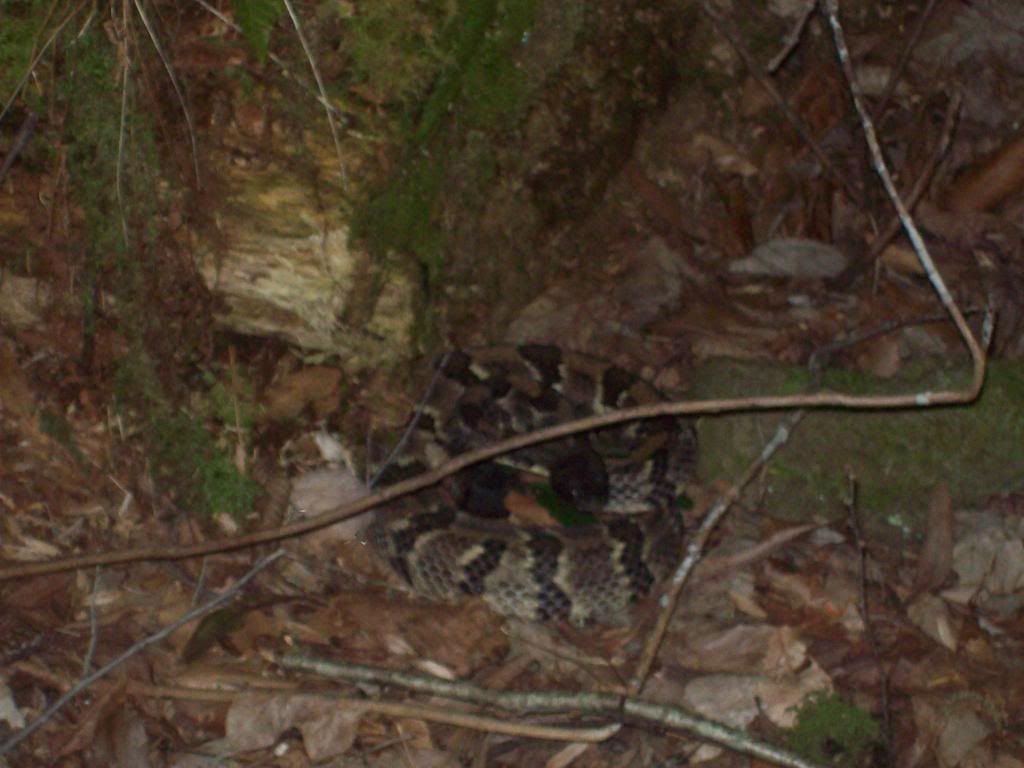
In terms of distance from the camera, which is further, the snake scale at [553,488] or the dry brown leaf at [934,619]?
the snake scale at [553,488]

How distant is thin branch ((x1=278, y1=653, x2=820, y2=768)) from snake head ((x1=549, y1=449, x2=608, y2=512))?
125 centimetres

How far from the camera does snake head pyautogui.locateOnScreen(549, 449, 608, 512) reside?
5.12 metres

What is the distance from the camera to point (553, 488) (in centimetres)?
520

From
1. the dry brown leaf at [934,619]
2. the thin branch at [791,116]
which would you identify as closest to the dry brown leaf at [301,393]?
the dry brown leaf at [934,619]

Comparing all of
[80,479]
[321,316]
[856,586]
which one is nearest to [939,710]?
[856,586]

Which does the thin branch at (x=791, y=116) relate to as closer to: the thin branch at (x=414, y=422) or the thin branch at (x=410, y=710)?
the thin branch at (x=414, y=422)

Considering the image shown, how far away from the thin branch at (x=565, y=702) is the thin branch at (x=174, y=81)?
1640 mm

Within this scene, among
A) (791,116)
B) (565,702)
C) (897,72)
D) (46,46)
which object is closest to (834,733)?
(565,702)

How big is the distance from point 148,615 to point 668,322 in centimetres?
275

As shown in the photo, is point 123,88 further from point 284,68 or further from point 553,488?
point 553,488

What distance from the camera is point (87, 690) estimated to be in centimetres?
399

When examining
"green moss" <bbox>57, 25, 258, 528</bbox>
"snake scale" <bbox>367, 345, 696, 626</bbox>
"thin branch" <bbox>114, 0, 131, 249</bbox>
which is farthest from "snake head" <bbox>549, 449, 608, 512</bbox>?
"thin branch" <bbox>114, 0, 131, 249</bbox>

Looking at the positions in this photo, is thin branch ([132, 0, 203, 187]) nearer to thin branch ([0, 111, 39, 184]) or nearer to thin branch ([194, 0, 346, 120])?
thin branch ([194, 0, 346, 120])

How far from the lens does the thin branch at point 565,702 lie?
3635 mm
